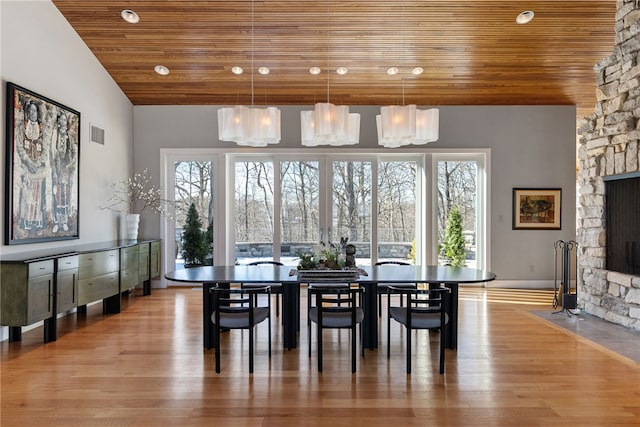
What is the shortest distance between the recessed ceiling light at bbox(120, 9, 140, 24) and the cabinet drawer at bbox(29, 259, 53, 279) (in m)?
3.10

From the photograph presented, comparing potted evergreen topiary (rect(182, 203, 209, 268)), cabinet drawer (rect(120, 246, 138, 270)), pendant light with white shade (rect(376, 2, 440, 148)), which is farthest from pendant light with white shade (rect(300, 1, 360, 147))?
potted evergreen topiary (rect(182, 203, 209, 268))

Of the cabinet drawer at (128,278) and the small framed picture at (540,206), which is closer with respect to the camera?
the cabinet drawer at (128,278)

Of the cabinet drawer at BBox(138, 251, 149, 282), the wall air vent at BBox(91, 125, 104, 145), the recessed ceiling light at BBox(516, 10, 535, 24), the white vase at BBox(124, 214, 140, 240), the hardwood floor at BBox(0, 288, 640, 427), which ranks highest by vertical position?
the recessed ceiling light at BBox(516, 10, 535, 24)

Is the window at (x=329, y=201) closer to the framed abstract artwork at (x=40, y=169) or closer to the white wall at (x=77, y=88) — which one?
the white wall at (x=77, y=88)

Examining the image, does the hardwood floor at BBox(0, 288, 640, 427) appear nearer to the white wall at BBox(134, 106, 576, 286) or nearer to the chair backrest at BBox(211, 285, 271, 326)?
the chair backrest at BBox(211, 285, 271, 326)

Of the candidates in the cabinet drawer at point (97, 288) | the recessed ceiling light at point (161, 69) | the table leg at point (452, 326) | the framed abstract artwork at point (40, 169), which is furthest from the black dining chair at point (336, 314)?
the recessed ceiling light at point (161, 69)

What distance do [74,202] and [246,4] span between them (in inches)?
130

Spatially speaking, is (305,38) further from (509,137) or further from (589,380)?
(589,380)

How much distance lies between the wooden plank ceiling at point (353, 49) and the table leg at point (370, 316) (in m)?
3.46

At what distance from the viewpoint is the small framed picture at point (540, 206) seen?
25.0 ft

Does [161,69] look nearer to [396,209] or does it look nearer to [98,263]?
[98,263]

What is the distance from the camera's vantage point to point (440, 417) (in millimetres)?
2830

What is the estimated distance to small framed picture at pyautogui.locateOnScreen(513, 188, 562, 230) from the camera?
7605 mm

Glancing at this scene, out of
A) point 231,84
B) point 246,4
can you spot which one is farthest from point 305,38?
point 231,84
